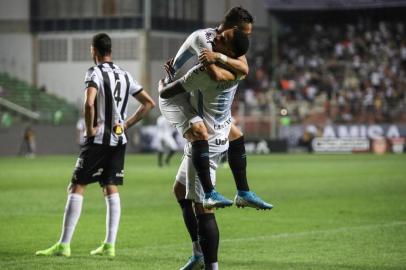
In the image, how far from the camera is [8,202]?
19.8 m

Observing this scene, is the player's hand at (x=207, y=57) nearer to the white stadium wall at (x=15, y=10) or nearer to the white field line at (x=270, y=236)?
the white field line at (x=270, y=236)

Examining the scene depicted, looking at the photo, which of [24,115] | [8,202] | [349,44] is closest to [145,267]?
[8,202]

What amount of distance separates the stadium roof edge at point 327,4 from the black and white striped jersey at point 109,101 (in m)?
48.8

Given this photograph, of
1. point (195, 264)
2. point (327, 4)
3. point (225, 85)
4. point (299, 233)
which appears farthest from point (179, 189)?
point (327, 4)

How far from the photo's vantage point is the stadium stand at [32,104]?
52781 mm

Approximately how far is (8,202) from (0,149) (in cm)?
2968

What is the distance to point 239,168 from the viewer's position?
32.6 feet

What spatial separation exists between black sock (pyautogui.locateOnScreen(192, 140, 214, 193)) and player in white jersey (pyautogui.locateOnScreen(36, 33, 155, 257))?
2.53m

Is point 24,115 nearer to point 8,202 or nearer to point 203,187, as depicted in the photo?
point 8,202

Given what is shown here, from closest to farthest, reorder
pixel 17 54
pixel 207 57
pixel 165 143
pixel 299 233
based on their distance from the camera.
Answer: pixel 207 57, pixel 299 233, pixel 165 143, pixel 17 54

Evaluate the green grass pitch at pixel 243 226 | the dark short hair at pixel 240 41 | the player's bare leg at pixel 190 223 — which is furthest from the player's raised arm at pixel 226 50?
the green grass pitch at pixel 243 226

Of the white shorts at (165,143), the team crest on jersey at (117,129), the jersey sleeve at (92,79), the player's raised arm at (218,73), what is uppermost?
the player's raised arm at (218,73)

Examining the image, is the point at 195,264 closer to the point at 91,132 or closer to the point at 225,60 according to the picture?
the point at 225,60

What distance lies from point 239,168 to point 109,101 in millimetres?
2413
